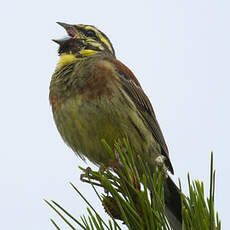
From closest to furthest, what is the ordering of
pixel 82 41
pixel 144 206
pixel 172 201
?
1. pixel 144 206
2. pixel 172 201
3. pixel 82 41

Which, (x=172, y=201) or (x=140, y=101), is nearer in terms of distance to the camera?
(x=172, y=201)

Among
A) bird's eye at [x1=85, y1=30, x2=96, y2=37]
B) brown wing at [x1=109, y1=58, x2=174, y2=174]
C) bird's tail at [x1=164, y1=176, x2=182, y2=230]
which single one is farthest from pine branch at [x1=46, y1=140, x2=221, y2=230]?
bird's eye at [x1=85, y1=30, x2=96, y2=37]

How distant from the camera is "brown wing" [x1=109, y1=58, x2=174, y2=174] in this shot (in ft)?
13.9

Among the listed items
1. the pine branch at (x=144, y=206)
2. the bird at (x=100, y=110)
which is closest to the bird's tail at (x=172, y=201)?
the bird at (x=100, y=110)

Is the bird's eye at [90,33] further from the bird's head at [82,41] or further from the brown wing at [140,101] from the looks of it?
the brown wing at [140,101]

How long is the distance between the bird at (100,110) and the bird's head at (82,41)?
0.6 inches

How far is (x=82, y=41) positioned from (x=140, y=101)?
3.19 ft

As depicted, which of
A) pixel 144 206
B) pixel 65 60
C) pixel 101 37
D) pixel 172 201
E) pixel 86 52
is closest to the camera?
pixel 144 206

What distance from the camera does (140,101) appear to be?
14.5 feet

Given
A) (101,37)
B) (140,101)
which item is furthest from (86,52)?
(140,101)

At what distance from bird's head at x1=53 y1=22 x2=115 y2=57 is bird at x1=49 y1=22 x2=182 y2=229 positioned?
0.6 inches

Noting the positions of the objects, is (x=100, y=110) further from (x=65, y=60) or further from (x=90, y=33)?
(x=90, y=33)

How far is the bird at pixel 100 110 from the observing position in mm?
3662

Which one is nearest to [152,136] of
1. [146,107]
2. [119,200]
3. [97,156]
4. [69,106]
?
[146,107]
